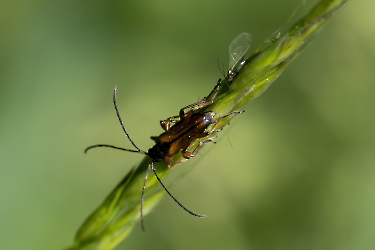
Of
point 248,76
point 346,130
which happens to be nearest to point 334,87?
point 346,130

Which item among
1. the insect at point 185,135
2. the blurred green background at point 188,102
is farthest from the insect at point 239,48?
the blurred green background at point 188,102

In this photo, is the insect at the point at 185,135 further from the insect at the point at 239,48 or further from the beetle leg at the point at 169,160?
the insect at the point at 239,48

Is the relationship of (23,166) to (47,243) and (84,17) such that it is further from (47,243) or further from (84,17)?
(84,17)

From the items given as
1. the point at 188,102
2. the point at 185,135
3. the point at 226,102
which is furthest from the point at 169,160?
the point at 188,102

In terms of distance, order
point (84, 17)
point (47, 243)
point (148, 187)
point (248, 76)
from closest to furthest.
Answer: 1. point (248, 76)
2. point (148, 187)
3. point (47, 243)
4. point (84, 17)

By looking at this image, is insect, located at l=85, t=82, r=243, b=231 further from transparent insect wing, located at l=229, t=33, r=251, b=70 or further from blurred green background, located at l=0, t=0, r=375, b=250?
blurred green background, located at l=0, t=0, r=375, b=250

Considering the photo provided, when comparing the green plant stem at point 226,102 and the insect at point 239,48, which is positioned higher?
the insect at point 239,48
